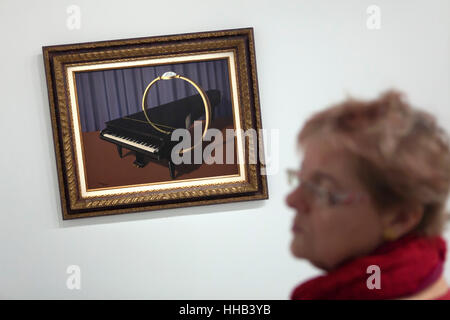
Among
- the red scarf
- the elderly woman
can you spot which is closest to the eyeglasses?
the elderly woman

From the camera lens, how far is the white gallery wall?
2791 millimetres

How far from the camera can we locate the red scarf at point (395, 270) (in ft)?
2.69

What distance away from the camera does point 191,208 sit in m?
2.84

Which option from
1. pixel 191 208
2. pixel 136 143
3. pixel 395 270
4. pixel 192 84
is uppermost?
pixel 192 84

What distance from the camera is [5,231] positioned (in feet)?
9.23

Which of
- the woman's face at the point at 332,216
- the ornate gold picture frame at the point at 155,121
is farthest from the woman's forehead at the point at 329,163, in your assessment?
the ornate gold picture frame at the point at 155,121

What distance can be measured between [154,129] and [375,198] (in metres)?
2.16

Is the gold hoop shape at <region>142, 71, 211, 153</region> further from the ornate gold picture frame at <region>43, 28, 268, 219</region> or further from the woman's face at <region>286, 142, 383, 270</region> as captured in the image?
the woman's face at <region>286, 142, 383, 270</region>

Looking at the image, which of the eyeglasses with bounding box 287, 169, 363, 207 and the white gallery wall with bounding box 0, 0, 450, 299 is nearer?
the eyeglasses with bounding box 287, 169, 363, 207

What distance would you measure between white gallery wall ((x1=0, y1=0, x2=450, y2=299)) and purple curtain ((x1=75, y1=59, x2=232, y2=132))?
210mm

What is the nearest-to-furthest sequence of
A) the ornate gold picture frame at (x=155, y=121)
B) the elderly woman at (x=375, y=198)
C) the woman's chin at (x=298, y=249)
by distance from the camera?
the elderly woman at (x=375, y=198) < the woman's chin at (x=298, y=249) < the ornate gold picture frame at (x=155, y=121)

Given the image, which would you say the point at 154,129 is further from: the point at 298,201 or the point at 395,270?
the point at 395,270

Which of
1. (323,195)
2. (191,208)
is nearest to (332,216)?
(323,195)

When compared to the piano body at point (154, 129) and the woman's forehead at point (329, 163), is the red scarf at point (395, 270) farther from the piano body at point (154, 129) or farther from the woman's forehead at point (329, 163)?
the piano body at point (154, 129)
